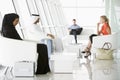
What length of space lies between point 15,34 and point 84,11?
1921 cm

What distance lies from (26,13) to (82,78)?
652cm

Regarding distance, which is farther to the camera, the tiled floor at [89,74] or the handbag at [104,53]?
the handbag at [104,53]

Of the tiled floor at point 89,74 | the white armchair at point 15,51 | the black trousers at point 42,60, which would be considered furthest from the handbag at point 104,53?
the white armchair at point 15,51

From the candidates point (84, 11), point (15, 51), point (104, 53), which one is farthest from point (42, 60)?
point (84, 11)

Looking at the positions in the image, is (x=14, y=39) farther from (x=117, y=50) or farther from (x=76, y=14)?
(x=76, y=14)

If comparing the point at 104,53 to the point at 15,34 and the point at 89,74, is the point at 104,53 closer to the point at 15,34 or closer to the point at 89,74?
the point at 89,74

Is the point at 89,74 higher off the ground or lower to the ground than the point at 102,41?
lower

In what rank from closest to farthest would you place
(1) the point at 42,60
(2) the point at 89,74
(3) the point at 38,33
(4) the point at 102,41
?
(2) the point at 89,74, (1) the point at 42,60, (3) the point at 38,33, (4) the point at 102,41

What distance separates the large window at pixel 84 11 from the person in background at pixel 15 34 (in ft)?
60.5

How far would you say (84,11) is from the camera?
26625mm

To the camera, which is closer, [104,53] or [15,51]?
[15,51]

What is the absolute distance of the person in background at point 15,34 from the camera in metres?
7.60

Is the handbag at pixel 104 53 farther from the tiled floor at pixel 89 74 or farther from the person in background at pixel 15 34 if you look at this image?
the person in background at pixel 15 34

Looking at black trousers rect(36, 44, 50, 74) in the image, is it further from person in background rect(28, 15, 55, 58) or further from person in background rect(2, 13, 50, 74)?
person in background rect(28, 15, 55, 58)
